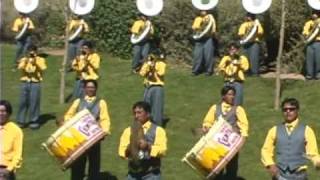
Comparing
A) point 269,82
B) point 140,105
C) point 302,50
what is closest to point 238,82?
point 269,82

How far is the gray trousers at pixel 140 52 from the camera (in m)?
22.4

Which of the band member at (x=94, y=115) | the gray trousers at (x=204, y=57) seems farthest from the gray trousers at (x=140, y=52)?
the band member at (x=94, y=115)

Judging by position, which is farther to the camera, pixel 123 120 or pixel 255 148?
pixel 123 120

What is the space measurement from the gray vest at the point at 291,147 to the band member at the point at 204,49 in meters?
10.9

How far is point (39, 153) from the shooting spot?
1686 centimetres

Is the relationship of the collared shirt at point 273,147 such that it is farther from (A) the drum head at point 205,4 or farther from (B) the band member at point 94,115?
(A) the drum head at point 205,4

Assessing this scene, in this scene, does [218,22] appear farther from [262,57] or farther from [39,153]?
[39,153]

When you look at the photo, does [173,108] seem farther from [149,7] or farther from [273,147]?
[273,147]

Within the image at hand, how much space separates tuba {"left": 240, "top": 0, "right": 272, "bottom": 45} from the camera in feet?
69.3

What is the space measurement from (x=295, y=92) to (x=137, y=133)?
31.1 ft

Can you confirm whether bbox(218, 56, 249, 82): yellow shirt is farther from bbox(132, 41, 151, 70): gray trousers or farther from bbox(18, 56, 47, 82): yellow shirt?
bbox(132, 41, 151, 70): gray trousers

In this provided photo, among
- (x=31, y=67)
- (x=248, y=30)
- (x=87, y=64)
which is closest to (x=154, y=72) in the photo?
(x=87, y=64)

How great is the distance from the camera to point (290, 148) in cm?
1153

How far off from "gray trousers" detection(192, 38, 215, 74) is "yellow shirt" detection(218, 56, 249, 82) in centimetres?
394
